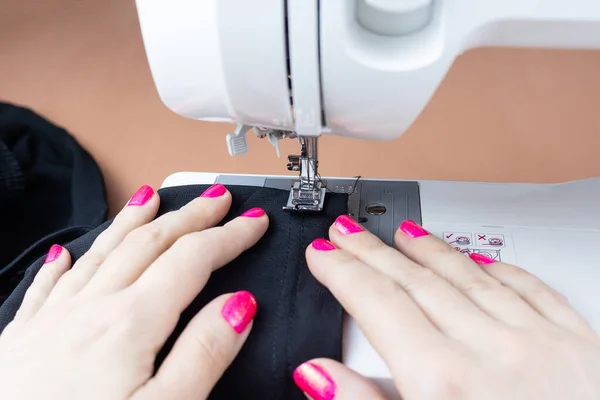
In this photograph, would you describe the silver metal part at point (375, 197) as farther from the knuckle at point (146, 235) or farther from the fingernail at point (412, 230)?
the knuckle at point (146, 235)

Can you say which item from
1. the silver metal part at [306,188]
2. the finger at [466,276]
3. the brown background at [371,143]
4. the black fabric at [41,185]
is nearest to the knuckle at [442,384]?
the finger at [466,276]

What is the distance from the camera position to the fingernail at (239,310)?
2.00ft

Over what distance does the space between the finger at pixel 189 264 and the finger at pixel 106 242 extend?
0.31 ft

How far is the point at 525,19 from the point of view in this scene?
0.57m

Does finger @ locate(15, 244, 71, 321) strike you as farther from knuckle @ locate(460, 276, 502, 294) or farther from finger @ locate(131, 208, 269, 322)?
knuckle @ locate(460, 276, 502, 294)

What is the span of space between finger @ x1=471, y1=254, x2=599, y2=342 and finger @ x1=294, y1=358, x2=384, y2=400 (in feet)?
0.68

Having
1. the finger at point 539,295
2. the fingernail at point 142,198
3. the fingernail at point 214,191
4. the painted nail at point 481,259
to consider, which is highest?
the fingernail at point 214,191

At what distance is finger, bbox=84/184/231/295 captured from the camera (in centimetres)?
64

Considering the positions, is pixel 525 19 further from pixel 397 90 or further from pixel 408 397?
A: pixel 408 397

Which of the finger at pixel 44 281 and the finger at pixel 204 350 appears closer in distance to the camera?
the finger at pixel 204 350

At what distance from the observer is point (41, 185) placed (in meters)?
1.45

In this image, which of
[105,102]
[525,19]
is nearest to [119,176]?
[105,102]

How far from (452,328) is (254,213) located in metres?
0.29

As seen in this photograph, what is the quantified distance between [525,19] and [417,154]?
77cm
